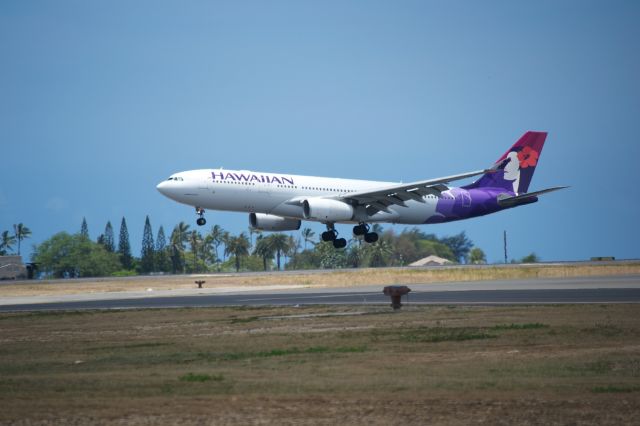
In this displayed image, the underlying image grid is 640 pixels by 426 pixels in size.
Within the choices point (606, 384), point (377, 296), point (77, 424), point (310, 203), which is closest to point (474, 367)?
point (606, 384)

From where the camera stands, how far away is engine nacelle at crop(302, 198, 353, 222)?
53219mm

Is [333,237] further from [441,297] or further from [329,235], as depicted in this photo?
[441,297]

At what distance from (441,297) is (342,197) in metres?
20.4

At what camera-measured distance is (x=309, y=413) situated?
41.5ft

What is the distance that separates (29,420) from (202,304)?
78.0ft

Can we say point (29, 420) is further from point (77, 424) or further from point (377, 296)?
point (377, 296)

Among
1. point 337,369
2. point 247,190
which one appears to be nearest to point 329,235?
point 247,190

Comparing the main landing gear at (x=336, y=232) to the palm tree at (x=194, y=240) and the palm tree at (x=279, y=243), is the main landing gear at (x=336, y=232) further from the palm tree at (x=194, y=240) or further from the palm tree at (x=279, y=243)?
the palm tree at (x=194, y=240)

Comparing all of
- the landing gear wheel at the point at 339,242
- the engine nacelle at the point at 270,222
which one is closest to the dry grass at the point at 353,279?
the landing gear wheel at the point at 339,242

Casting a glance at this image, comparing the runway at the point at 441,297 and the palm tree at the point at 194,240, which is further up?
the palm tree at the point at 194,240

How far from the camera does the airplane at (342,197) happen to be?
52.2 meters

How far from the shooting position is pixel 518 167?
211 feet

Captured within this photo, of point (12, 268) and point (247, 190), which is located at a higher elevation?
point (247, 190)

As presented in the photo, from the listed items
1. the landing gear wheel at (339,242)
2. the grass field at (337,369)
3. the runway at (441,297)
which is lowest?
the grass field at (337,369)
